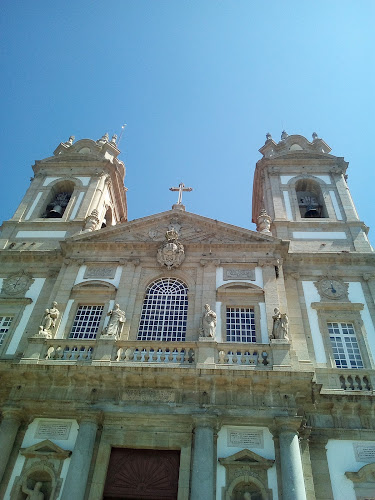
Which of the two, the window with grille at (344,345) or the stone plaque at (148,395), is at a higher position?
the window with grille at (344,345)

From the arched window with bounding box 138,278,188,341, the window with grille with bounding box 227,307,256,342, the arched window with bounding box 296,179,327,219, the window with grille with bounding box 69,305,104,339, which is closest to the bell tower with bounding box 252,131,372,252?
the arched window with bounding box 296,179,327,219

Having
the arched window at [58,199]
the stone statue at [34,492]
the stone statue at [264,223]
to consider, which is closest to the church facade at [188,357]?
the stone statue at [34,492]

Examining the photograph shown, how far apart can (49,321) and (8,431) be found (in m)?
3.85

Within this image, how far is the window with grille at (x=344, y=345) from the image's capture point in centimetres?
1577

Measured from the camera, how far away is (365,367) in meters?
15.5

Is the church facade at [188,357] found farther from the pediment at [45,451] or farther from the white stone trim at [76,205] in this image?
the white stone trim at [76,205]

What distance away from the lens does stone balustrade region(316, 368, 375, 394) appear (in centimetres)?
1452

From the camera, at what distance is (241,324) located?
16.1 m

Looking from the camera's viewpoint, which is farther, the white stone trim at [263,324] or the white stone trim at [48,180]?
the white stone trim at [48,180]

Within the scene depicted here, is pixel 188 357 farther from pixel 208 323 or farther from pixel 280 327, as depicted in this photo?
pixel 280 327

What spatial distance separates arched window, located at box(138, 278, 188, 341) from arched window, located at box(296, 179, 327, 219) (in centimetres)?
890

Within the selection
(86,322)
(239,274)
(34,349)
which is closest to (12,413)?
(34,349)

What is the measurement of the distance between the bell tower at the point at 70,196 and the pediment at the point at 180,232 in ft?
7.34

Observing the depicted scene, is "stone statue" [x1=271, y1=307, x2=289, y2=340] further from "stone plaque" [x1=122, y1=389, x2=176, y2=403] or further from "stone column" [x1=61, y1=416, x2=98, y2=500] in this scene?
"stone column" [x1=61, y1=416, x2=98, y2=500]
